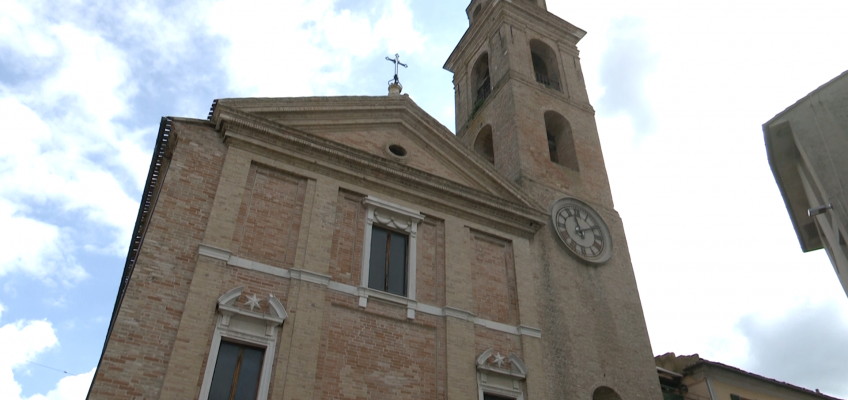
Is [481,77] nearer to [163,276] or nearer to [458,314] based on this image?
[458,314]

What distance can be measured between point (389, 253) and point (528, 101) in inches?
319

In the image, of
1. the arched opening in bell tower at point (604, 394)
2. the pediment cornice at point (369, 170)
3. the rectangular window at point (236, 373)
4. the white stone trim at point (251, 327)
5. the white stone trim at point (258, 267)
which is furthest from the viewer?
the arched opening in bell tower at point (604, 394)

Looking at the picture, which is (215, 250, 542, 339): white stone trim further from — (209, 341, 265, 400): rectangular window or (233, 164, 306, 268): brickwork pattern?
(209, 341, 265, 400): rectangular window

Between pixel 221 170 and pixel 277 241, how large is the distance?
173cm

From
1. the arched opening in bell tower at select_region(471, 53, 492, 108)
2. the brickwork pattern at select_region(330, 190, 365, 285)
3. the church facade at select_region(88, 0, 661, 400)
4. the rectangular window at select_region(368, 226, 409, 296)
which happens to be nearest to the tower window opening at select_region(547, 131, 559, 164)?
the church facade at select_region(88, 0, 661, 400)

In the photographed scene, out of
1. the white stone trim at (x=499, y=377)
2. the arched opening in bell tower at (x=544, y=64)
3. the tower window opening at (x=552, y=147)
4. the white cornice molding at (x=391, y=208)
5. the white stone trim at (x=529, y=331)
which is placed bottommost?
the white stone trim at (x=499, y=377)

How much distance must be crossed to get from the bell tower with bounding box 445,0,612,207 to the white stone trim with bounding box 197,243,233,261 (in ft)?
26.8

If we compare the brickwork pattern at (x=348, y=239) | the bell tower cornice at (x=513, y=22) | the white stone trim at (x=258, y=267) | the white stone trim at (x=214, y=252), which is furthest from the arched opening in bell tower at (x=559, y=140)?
the white stone trim at (x=214, y=252)

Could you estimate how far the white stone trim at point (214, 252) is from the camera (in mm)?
10585

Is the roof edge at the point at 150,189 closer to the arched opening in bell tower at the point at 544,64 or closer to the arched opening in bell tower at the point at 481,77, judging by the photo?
the arched opening in bell tower at the point at 481,77

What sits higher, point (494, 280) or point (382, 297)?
point (494, 280)

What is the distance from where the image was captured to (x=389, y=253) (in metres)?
12.8

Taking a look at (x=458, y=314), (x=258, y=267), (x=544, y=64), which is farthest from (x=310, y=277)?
(x=544, y=64)

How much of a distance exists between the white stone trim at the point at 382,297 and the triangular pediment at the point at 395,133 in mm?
3307
